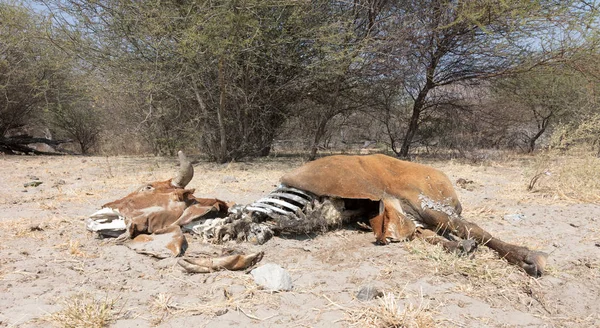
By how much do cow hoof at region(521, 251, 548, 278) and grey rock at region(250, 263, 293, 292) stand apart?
172 cm

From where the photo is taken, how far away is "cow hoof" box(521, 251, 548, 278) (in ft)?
8.66

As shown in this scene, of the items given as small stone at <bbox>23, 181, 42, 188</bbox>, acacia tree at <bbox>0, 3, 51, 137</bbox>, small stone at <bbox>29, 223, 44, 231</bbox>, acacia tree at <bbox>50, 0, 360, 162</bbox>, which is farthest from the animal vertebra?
acacia tree at <bbox>0, 3, 51, 137</bbox>

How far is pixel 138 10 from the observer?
764 cm

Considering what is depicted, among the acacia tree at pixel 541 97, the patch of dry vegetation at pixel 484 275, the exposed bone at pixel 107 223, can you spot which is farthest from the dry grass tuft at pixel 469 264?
the acacia tree at pixel 541 97

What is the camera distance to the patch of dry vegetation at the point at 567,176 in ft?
17.5

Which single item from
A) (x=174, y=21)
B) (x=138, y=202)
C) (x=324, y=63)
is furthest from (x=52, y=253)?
(x=324, y=63)

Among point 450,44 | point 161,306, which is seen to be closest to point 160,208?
point 161,306

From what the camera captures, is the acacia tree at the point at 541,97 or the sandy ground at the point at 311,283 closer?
the sandy ground at the point at 311,283

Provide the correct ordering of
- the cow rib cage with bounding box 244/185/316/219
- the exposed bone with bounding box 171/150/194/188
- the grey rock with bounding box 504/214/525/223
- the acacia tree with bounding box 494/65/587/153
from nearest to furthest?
the cow rib cage with bounding box 244/185/316/219 → the exposed bone with bounding box 171/150/194/188 → the grey rock with bounding box 504/214/525/223 → the acacia tree with bounding box 494/65/587/153

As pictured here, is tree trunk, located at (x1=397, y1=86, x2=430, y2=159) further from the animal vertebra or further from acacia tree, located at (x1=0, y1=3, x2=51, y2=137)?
acacia tree, located at (x1=0, y1=3, x2=51, y2=137)

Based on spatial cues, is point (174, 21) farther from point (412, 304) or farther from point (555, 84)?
point (555, 84)

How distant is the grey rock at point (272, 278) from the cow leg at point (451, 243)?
1.37 m

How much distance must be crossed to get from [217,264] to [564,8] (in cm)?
976

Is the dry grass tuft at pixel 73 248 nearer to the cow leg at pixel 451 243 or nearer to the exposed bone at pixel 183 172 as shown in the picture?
the exposed bone at pixel 183 172
